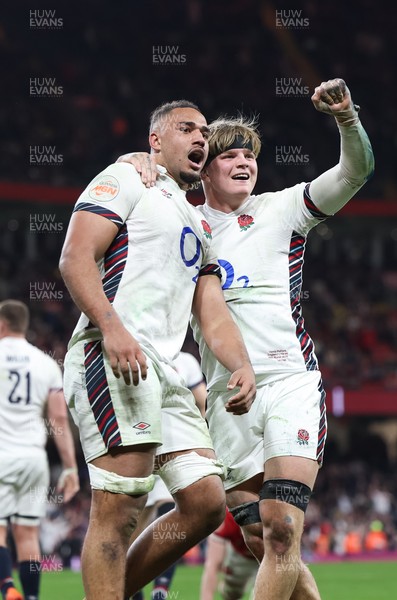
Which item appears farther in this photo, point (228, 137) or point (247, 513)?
point (228, 137)

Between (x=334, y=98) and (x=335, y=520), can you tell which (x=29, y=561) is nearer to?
(x=334, y=98)

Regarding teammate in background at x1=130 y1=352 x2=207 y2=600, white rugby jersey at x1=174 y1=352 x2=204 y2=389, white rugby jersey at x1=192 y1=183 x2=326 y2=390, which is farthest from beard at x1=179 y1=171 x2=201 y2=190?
white rugby jersey at x1=174 y1=352 x2=204 y2=389

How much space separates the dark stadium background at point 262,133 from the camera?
23.5 m

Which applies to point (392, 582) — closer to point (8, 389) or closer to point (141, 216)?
point (8, 389)

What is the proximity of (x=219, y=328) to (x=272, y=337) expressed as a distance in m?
0.50

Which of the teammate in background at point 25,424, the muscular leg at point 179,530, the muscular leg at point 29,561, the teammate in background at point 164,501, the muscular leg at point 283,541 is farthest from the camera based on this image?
the teammate in background at point 25,424

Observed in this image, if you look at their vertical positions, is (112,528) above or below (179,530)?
above

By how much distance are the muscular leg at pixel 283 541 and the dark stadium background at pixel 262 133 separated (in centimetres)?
1571

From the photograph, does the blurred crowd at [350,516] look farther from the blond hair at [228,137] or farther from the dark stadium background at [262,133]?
the blond hair at [228,137]

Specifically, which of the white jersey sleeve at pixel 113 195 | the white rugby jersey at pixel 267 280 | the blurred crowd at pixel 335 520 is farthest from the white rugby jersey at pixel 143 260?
the blurred crowd at pixel 335 520

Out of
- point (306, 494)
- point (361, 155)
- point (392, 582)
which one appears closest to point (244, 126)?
point (361, 155)

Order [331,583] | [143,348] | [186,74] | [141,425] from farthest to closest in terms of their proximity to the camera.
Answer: [186,74] < [331,583] < [143,348] < [141,425]

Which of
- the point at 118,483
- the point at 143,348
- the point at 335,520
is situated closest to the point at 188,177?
the point at 143,348

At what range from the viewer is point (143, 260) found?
166 inches
